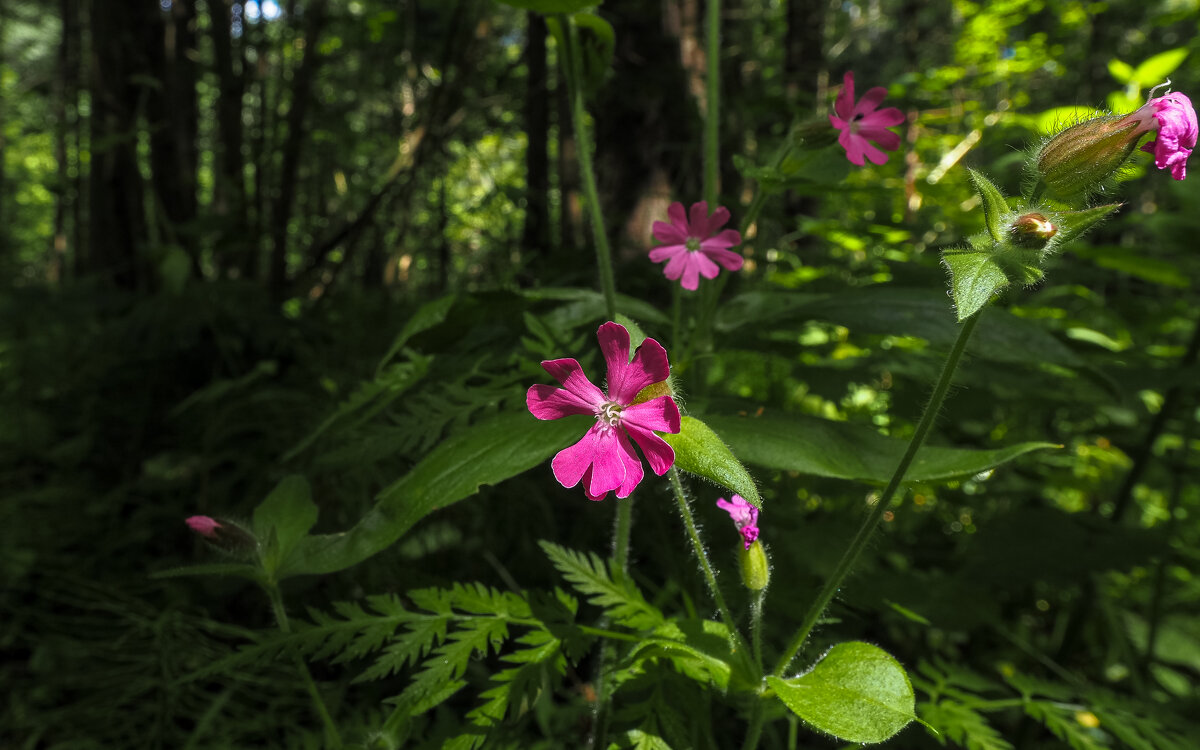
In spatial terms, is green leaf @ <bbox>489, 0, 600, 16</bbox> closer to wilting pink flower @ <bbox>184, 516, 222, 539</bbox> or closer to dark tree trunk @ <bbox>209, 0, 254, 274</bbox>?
wilting pink flower @ <bbox>184, 516, 222, 539</bbox>

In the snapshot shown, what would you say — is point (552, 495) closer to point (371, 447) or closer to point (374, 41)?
point (371, 447)

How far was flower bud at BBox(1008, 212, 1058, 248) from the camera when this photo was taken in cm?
69

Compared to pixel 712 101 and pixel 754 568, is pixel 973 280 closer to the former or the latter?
pixel 754 568

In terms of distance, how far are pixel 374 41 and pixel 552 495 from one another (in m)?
3.72

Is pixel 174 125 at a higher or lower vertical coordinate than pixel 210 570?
higher

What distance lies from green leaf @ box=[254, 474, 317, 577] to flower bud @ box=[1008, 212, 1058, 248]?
953 millimetres

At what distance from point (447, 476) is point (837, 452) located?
0.50 metres

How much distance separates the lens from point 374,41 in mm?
4445

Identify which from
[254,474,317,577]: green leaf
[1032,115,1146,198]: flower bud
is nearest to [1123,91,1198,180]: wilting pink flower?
[1032,115,1146,198]: flower bud

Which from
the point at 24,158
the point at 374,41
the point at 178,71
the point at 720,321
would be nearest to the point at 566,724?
the point at 720,321

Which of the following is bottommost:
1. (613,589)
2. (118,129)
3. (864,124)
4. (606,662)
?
(606,662)

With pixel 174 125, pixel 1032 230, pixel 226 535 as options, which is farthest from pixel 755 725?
pixel 174 125

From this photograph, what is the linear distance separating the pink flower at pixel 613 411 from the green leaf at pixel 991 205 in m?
0.36

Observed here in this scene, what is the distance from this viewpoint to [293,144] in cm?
284
